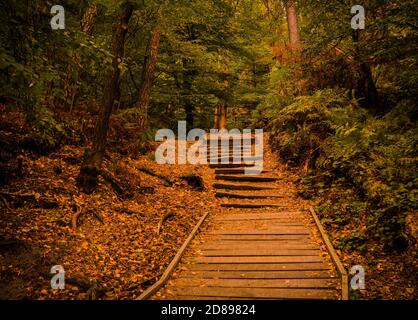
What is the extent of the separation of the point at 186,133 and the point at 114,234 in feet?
44.2

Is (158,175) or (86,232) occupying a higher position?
(158,175)

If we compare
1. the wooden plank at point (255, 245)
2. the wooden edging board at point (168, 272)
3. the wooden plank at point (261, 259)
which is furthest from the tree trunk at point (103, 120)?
the wooden plank at point (261, 259)

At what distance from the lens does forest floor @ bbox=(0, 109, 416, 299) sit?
5.32 m

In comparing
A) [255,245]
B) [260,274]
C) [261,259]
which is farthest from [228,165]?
[260,274]

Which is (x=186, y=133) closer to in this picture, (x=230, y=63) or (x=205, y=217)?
(x=230, y=63)

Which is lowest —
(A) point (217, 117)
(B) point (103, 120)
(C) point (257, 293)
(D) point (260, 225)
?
(C) point (257, 293)

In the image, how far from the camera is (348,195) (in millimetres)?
8742

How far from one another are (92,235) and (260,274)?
3.44 metres

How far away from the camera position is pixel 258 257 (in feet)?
22.2

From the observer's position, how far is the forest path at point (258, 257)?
17.9 ft

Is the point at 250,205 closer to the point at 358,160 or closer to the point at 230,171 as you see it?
the point at 230,171

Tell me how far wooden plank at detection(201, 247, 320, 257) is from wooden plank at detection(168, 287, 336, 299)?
4.60 feet
